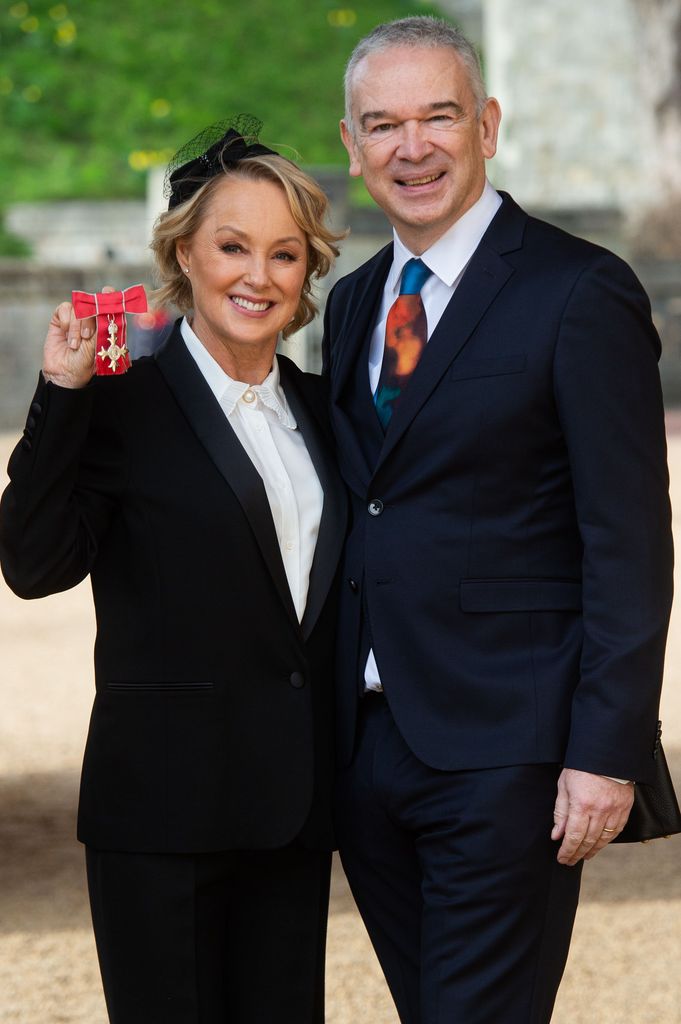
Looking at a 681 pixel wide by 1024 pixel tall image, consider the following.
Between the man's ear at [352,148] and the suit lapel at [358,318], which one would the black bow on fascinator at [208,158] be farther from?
the suit lapel at [358,318]

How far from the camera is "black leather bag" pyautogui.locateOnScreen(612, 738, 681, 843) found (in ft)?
9.82

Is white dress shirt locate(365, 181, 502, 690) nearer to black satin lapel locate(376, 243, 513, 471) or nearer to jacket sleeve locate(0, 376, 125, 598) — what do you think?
black satin lapel locate(376, 243, 513, 471)

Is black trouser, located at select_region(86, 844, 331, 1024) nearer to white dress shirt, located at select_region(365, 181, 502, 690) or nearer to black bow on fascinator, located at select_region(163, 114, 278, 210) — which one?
white dress shirt, located at select_region(365, 181, 502, 690)

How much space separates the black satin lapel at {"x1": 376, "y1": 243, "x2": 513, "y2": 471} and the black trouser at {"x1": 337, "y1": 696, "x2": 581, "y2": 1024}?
557mm

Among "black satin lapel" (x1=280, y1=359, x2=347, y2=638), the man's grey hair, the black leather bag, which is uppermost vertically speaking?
the man's grey hair

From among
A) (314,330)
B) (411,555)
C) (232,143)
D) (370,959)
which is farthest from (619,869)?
(314,330)

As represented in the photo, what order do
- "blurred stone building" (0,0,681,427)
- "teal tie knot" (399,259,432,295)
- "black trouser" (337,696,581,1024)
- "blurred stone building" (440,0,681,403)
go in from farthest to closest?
1. "blurred stone building" (440,0,681,403)
2. "blurred stone building" (0,0,681,427)
3. "teal tie knot" (399,259,432,295)
4. "black trouser" (337,696,581,1024)

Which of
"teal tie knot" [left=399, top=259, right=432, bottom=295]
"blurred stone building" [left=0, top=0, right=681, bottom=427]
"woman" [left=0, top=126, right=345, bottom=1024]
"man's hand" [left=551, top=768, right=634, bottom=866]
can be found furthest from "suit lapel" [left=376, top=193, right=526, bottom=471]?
"blurred stone building" [left=0, top=0, right=681, bottom=427]

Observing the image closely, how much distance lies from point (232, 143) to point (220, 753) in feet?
3.73

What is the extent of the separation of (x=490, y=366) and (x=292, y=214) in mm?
472

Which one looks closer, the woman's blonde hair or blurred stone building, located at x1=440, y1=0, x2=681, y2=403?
the woman's blonde hair

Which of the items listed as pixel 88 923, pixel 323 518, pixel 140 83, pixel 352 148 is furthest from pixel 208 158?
pixel 140 83

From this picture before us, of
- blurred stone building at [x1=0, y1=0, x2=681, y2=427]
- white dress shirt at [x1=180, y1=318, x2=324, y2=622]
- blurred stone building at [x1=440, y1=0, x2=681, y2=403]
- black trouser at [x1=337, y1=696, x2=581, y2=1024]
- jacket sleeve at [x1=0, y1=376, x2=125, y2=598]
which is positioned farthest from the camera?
blurred stone building at [x1=440, y1=0, x2=681, y2=403]

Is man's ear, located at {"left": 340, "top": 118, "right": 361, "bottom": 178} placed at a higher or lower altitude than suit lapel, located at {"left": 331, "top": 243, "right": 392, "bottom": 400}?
higher
